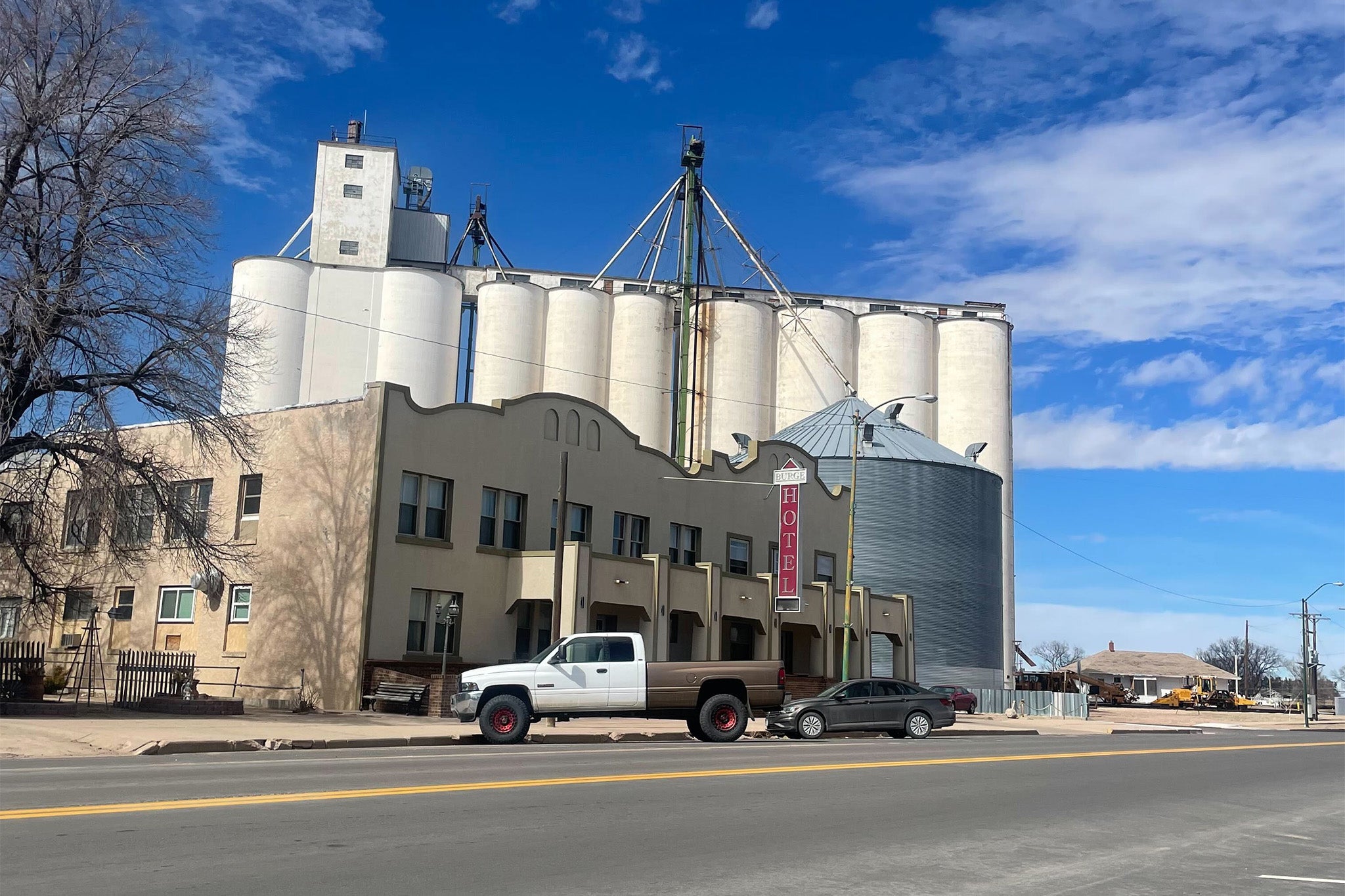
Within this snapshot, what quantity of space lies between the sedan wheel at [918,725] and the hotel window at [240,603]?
17491mm

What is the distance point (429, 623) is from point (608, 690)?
11.4m

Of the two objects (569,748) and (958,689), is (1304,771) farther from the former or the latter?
(958,689)

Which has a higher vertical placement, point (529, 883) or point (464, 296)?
point (464, 296)

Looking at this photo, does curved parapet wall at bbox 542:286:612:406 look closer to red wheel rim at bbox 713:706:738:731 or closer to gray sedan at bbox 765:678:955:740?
gray sedan at bbox 765:678:955:740

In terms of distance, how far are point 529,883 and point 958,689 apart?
157 feet

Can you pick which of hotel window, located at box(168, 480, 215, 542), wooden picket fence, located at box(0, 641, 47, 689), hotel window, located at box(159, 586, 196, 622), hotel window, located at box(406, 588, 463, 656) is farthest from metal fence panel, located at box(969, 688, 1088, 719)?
wooden picket fence, located at box(0, 641, 47, 689)

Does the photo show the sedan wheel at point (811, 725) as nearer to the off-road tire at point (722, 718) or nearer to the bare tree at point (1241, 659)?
the off-road tire at point (722, 718)

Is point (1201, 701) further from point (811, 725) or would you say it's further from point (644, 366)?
point (811, 725)

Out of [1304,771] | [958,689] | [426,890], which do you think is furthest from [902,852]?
[958,689]

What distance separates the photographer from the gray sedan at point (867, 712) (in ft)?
91.0

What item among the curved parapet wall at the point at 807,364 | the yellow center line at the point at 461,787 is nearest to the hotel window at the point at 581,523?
the yellow center line at the point at 461,787

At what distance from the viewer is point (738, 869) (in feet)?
28.4

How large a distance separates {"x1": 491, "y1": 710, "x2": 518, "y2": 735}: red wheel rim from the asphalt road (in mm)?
4062

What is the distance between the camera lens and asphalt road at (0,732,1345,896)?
815cm
